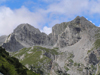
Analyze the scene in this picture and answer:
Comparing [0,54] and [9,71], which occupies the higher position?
[0,54]

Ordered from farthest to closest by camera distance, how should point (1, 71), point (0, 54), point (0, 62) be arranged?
1. point (0, 54)
2. point (0, 62)
3. point (1, 71)

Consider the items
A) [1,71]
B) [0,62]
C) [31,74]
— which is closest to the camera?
[1,71]

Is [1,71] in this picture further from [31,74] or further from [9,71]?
[31,74]

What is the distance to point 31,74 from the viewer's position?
55.8m

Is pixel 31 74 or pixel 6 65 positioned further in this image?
pixel 31 74

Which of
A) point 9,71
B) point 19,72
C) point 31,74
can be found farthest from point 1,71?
point 31,74

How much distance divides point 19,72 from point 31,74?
36.2ft

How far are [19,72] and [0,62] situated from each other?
6.39m

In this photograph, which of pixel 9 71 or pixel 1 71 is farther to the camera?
pixel 9 71

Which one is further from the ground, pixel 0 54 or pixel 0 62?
pixel 0 54

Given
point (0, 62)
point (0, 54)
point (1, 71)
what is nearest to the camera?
point (1, 71)

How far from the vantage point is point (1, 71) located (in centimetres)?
3934

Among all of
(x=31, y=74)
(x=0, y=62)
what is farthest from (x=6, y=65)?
(x=31, y=74)

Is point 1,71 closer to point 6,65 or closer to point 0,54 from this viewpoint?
point 6,65
